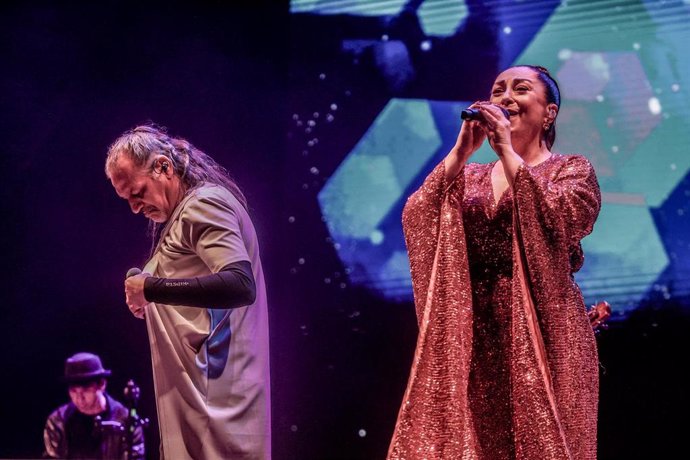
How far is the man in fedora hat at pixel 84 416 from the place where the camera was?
3912 mm

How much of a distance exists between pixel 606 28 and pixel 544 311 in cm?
213

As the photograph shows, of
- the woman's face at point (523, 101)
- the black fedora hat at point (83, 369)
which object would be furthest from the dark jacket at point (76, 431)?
the woman's face at point (523, 101)

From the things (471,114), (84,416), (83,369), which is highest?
(471,114)

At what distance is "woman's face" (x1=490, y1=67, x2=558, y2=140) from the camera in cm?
190

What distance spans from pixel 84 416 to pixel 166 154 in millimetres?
2442

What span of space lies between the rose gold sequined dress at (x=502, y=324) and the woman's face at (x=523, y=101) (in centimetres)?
15

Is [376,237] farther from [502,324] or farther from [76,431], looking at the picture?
[76,431]

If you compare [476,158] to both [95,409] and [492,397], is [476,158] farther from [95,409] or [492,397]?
[95,409]

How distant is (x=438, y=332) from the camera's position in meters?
1.67

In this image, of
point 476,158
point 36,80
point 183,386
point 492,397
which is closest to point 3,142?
point 36,80

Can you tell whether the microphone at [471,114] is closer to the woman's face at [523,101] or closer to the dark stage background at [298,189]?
the woman's face at [523,101]

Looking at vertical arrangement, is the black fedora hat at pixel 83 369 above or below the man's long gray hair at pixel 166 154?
below

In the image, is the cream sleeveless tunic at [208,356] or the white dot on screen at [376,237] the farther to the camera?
the white dot on screen at [376,237]

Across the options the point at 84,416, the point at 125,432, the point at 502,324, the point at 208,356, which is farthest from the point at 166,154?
the point at 84,416
